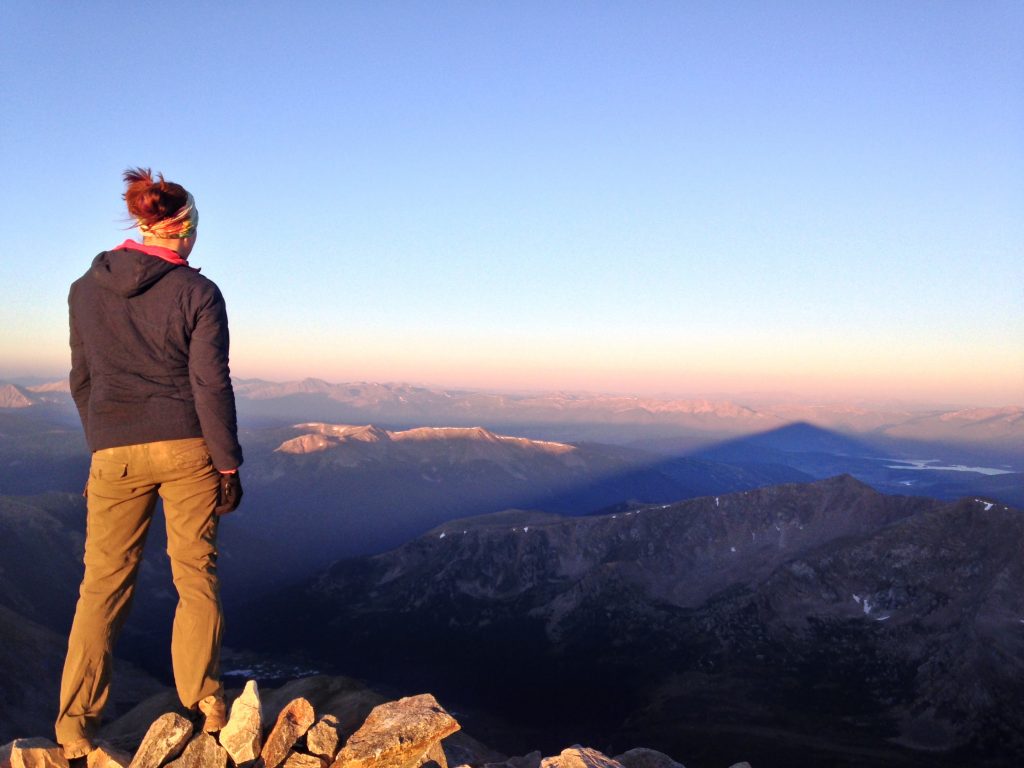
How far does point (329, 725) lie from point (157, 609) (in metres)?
146

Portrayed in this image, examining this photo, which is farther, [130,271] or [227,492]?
[227,492]

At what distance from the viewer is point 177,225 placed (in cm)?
695

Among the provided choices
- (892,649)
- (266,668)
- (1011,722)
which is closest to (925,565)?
(892,649)

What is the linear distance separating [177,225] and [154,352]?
118 centimetres

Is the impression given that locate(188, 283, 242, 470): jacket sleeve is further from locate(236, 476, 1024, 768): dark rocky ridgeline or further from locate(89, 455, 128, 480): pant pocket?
locate(236, 476, 1024, 768): dark rocky ridgeline

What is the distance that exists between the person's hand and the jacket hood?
1763mm

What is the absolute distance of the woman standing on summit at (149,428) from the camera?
6590 millimetres

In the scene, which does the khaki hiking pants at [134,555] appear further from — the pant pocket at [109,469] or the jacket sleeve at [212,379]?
the jacket sleeve at [212,379]

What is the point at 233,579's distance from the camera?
17275 cm

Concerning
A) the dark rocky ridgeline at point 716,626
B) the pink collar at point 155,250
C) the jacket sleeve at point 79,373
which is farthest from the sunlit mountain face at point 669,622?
the pink collar at point 155,250

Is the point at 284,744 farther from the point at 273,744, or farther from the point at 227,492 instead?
the point at 227,492

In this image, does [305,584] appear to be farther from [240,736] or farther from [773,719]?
[240,736]

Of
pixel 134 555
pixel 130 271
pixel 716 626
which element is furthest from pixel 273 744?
pixel 716 626

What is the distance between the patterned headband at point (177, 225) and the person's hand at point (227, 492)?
7.20 ft
